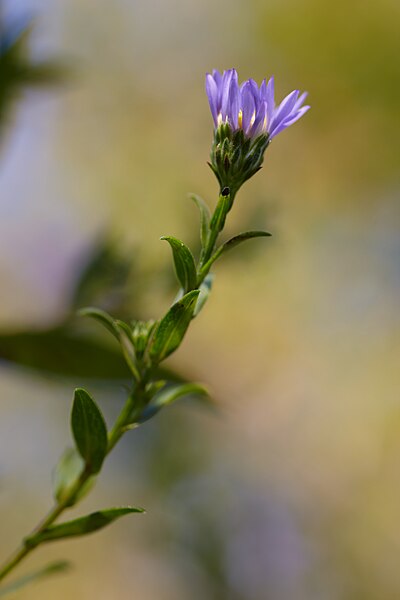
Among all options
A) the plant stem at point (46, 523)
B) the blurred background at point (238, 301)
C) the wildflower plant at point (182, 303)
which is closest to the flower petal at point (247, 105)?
the wildflower plant at point (182, 303)

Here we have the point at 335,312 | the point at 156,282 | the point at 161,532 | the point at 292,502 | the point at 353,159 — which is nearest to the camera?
the point at 156,282

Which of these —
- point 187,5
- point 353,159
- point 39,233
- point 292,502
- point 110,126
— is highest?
point 187,5

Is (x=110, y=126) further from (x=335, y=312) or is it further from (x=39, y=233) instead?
(x=335, y=312)

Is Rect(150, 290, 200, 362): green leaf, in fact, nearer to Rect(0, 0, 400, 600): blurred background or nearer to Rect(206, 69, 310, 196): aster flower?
Rect(206, 69, 310, 196): aster flower

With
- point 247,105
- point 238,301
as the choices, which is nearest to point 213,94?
point 247,105

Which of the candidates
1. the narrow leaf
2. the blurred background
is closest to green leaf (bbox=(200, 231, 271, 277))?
the narrow leaf

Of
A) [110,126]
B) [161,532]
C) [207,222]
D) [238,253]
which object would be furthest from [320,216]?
[207,222]

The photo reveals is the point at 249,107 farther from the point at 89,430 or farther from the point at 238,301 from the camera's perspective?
the point at 238,301
